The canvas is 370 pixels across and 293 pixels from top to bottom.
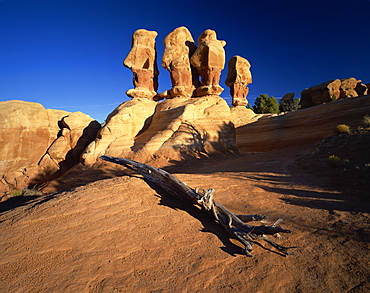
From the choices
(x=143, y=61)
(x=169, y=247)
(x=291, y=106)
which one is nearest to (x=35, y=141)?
(x=143, y=61)

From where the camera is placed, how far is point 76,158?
49.5ft

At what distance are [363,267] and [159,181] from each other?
3.65 meters

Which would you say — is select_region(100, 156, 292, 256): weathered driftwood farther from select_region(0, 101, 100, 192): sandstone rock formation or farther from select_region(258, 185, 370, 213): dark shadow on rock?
select_region(0, 101, 100, 192): sandstone rock formation

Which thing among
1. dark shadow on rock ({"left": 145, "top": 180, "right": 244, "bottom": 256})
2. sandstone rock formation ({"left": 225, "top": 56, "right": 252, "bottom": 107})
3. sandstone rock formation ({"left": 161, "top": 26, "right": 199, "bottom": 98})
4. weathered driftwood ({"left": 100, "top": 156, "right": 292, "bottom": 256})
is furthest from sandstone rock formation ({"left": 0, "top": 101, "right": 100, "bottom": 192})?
sandstone rock formation ({"left": 225, "top": 56, "right": 252, "bottom": 107})

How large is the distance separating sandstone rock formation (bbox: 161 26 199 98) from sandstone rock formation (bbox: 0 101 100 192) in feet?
28.5

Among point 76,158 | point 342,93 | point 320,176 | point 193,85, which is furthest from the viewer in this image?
point 342,93

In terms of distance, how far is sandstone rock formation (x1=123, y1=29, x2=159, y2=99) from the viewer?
57.7ft

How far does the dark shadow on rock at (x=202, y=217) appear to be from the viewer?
8.49 feet

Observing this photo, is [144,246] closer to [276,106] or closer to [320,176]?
[320,176]

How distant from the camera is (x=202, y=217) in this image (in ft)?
11.2

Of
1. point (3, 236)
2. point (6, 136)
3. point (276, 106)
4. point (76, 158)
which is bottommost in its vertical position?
point (3, 236)

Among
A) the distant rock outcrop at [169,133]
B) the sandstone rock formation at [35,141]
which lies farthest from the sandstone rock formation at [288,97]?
the sandstone rock formation at [35,141]

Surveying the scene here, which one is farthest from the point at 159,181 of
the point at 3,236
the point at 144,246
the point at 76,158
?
the point at 76,158

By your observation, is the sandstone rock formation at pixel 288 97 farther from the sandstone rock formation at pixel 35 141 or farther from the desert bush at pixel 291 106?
the sandstone rock formation at pixel 35 141
